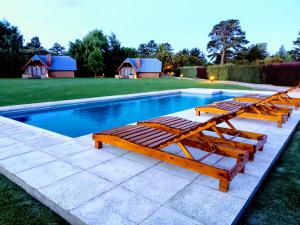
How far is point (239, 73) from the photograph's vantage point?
91.9ft

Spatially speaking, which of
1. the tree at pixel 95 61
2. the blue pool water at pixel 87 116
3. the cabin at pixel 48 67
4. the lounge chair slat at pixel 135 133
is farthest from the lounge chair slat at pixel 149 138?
the tree at pixel 95 61

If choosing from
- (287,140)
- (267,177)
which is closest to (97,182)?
(267,177)

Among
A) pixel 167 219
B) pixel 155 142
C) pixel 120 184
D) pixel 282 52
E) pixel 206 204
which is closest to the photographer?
pixel 167 219

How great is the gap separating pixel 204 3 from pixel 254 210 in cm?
2776

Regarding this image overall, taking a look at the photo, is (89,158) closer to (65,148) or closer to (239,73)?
(65,148)

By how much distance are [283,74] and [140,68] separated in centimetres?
2794

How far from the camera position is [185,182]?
3.17 meters

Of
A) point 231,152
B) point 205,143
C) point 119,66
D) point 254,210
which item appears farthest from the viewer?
point 119,66

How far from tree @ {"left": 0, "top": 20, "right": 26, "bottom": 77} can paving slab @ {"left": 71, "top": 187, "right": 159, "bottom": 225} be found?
143 feet

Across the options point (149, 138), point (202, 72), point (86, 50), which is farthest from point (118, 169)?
point (86, 50)

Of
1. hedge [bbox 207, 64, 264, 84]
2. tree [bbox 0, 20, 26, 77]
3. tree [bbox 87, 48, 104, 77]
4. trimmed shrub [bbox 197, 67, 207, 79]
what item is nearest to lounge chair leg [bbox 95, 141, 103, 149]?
hedge [bbox 207, 64, 264, 84]

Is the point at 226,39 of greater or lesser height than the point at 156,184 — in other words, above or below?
above

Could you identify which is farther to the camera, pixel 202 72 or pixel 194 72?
pixel 194 72

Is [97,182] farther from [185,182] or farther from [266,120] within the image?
[266,120]
